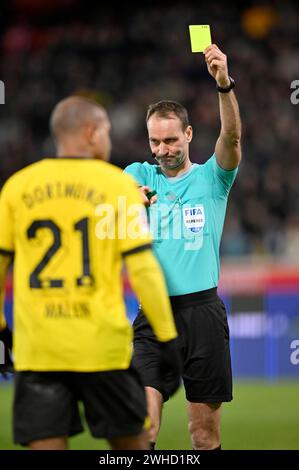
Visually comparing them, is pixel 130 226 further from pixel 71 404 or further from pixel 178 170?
pixel 178 170

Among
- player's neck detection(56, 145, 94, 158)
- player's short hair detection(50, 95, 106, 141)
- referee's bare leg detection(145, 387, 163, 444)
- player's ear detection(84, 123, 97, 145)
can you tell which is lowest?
referee's bare leg detection(145, 387, 163, 444)

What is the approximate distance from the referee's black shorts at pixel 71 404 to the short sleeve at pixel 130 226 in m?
0.59

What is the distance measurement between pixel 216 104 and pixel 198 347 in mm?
11991

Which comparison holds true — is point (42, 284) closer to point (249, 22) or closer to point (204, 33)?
point (204, 33)

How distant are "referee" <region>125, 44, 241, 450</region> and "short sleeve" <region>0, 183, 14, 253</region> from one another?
1.50m

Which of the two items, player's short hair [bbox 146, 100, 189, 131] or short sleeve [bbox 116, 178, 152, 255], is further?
player's short hair [bbox 146, 100, 189, 131]

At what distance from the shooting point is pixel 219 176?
6090mm

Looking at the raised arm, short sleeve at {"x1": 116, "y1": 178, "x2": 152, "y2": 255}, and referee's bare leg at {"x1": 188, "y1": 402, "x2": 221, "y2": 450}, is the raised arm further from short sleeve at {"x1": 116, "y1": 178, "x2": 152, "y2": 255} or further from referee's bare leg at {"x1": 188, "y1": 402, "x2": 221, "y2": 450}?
short sleeve at {"x1": 116, "y1": 178, "x2": 152, "y2": 255}

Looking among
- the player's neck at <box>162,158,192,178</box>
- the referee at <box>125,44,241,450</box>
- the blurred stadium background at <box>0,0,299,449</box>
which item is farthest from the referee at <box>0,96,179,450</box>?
the blurred stadium background at <box>0,0,299,449</box>

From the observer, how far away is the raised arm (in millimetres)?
5738

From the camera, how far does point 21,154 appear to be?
16719 mm

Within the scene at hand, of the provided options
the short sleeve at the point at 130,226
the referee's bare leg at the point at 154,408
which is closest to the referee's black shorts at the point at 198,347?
the referee's bare leg at the point at 154,408

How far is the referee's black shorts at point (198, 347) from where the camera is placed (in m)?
5.93

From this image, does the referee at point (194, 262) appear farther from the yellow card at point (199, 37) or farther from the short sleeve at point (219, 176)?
the yellow card at point (199, 37)
